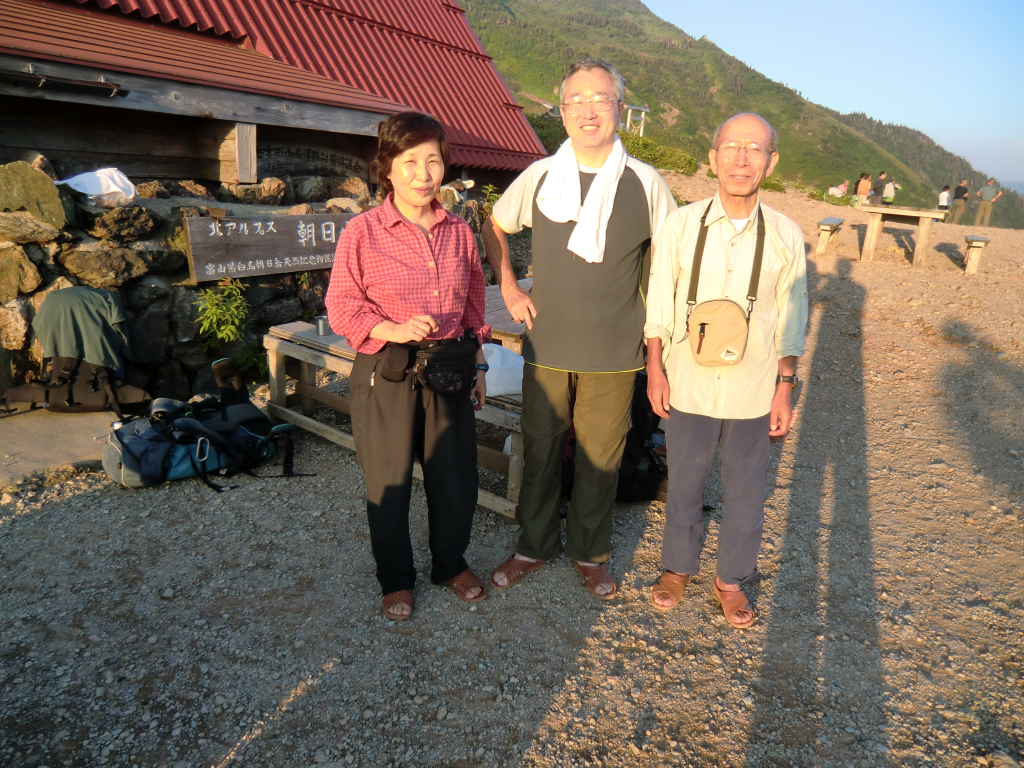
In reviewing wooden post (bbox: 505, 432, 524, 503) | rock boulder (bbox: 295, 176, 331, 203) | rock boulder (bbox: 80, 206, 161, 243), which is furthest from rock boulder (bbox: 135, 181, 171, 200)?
wooden post (bbox: 505, 432, 524, 503)

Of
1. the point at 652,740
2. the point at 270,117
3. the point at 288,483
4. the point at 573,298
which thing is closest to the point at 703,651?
the point at 652,740

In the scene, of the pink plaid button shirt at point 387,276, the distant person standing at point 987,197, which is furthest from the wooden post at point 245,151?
the distant person standing at point 987,197

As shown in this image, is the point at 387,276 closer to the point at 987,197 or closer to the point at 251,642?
the point at 251,642

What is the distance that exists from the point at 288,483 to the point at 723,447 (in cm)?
268

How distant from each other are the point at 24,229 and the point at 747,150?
4.75 meters

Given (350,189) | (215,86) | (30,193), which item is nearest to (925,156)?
(350,189)

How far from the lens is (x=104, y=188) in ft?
16.1

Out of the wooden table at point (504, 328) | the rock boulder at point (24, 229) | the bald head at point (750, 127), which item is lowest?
the wooden table at point (504, 328)

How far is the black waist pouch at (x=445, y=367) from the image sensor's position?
102 inches

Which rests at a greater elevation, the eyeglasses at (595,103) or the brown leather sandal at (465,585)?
the eyeglasses at (595,103)

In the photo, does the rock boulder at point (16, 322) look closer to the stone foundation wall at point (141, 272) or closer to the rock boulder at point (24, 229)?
the stone foundation wall at point (141, 272)

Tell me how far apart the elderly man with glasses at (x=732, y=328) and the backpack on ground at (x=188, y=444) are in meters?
2.62

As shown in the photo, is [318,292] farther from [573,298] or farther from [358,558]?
[573,298]

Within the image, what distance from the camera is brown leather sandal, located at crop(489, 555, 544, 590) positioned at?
3.15 meters
